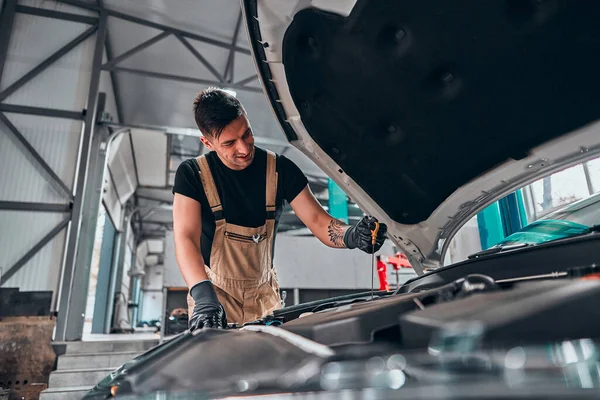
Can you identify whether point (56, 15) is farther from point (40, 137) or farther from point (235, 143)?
point (235, 143)

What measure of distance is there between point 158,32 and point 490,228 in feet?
14.1

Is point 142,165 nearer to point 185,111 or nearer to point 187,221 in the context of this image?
point 185,111

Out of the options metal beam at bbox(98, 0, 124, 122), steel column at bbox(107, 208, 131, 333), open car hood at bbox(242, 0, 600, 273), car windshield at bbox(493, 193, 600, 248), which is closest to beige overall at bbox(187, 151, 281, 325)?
open car hood at bbox(242, 0, 600, 273)

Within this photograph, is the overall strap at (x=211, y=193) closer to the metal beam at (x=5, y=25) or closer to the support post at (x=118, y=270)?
the metal beam at (x=5, y=25)

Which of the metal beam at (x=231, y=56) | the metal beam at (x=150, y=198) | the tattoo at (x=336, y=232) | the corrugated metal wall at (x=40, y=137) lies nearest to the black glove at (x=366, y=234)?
the tattoo at (x=336, y=232)

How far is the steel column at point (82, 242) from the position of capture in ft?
12.7

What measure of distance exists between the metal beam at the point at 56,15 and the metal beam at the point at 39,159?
1.21 meters

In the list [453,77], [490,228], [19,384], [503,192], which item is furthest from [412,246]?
[19,384]

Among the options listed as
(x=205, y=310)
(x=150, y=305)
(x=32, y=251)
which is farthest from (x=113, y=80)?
(x=150, y=305)

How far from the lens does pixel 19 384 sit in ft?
11.2

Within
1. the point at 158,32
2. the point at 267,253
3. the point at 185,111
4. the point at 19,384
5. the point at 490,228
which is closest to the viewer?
the point at 267,253

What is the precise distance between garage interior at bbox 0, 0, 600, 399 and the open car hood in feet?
5.35

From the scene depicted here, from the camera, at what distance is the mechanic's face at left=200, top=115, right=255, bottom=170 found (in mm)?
1465

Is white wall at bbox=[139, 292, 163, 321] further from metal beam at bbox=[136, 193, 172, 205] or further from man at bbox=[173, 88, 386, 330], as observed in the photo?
man at bbox=[173, 88, 386, 330]
